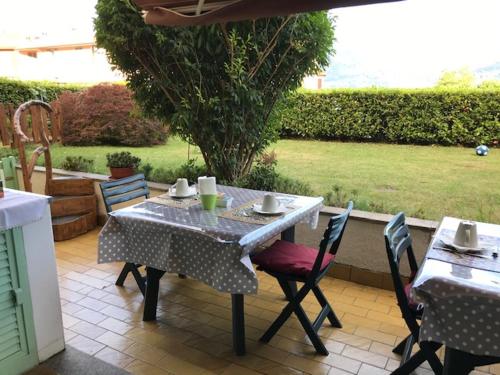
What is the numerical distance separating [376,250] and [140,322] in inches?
74.4

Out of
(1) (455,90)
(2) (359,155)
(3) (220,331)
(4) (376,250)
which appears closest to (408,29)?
(1) (455,90)

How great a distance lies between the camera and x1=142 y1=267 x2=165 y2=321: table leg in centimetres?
253

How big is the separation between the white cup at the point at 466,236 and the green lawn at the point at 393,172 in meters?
1.74

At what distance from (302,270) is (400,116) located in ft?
18.0

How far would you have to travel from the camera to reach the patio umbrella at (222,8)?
67.9 inches

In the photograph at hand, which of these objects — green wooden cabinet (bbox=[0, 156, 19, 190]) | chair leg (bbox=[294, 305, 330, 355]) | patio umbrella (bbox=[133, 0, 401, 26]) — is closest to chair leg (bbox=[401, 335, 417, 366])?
chair leg (bbox=[294, 305, 330, 355])

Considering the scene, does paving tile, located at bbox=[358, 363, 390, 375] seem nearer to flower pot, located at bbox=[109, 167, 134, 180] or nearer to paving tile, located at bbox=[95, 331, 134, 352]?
paving tile, located at bbox=[95, 331, 134, 352]

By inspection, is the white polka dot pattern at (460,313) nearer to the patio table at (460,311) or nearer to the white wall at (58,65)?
the patio table at (460,311)

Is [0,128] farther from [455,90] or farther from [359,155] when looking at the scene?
[455,90]

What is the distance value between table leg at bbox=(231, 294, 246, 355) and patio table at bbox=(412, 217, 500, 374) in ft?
3.43

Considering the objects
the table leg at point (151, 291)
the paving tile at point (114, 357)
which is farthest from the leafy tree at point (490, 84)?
the paving tile at point (114, 357)

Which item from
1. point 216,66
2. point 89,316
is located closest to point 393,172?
point 216,66

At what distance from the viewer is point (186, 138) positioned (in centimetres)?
396

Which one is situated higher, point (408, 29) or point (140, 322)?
point (408, 29)
